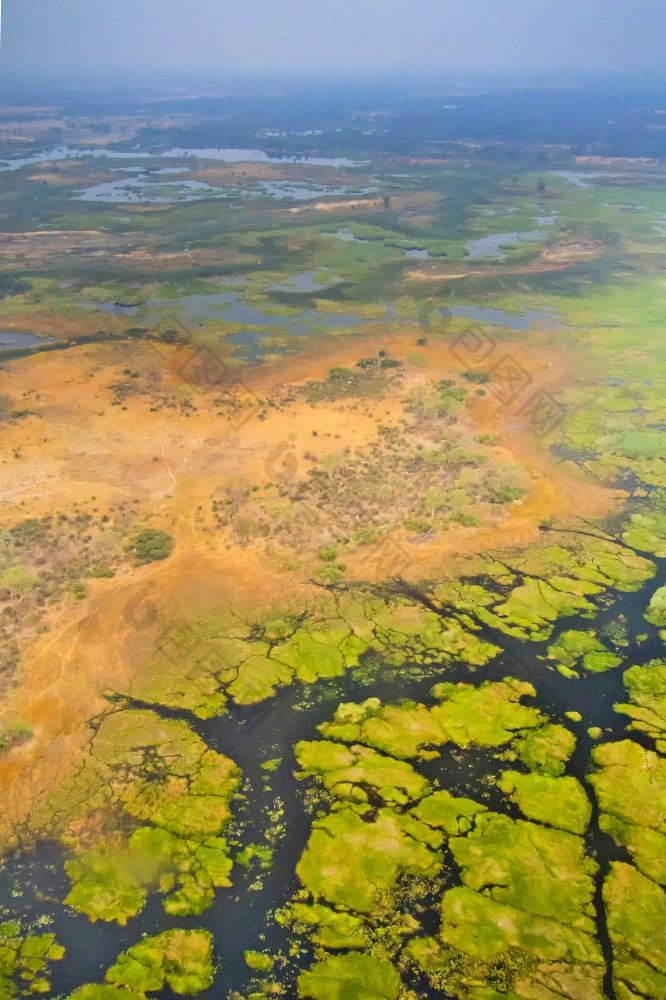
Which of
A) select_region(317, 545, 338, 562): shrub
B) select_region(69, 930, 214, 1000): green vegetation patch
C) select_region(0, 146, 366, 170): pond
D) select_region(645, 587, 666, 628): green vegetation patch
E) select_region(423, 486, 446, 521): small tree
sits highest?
select_region(0, 146, 366, 170): pond

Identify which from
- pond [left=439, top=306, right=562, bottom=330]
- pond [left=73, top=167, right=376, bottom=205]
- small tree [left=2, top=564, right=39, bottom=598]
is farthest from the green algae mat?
pond [left=73, top=167, right=376, bottom=205]

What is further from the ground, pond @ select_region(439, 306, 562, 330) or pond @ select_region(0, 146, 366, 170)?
pond @ select_region(0, 146, 366, 170)

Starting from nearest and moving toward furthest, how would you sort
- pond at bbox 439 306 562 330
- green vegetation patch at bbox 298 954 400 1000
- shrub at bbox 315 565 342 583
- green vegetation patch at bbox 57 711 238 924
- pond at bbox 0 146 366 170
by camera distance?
green vegetation patch at bbox 298 954 400 1000 → green vegetation patch at bbox 57 711 238 924 → shrub at bbox 315 565 342 583 → pond at bbox 439 306 562 330 → pond at bbox 0 146 366 170

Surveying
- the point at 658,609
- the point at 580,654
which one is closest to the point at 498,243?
the point at 658,609

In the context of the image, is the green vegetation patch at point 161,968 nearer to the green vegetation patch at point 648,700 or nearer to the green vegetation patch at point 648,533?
the green vegetation patch at point 648,700

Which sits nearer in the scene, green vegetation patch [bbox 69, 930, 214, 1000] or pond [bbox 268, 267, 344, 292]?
green vegetation patch [bbox 69, 930, 214, 1000]

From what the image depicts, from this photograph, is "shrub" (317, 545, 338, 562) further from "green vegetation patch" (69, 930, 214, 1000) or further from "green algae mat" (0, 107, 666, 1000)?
"green vegetation patch" (69, 930, 214, 1000)
